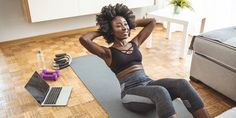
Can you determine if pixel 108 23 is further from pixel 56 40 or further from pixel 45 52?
pixel 56 40

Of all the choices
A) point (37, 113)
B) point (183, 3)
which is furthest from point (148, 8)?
point (37, 113)

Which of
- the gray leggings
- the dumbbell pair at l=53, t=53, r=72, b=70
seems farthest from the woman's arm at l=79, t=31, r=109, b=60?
the dumbbell pair at l=53, t=53, r=72, b=70

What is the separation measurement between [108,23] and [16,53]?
174cm

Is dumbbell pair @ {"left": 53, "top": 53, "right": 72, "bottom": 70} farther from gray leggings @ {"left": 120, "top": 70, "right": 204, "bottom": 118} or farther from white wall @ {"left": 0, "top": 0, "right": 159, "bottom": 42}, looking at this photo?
gray leggings @ {"left": 120, "top": 70, "right": 204, "bottom": 118}

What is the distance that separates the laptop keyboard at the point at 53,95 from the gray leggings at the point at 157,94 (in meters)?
0.63

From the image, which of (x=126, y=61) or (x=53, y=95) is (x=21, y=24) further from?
(x=126, y=61)

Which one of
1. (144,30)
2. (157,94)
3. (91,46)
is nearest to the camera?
(157,94)

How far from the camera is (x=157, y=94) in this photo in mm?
1477

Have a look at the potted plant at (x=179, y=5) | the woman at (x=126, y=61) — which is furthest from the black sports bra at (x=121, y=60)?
the potted plant at (x=179, y=5)

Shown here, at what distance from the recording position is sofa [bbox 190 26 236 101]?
6.18 feet

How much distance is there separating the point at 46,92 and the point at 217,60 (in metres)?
1.40

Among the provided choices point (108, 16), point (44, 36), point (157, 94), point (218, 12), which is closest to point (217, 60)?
point (157, 94)

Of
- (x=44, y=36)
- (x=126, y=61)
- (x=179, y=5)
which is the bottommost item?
(x=44, y=36)

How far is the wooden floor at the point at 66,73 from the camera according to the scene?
1.92 meters
